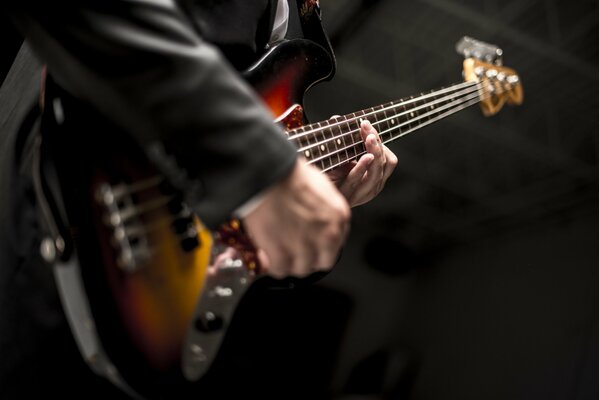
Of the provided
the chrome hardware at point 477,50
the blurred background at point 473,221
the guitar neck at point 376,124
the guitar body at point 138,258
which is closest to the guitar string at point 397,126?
the guitar neck at point 376,124

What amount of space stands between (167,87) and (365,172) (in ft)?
1.74

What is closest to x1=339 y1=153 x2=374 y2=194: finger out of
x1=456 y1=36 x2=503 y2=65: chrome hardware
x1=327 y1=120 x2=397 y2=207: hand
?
x1=327 y1=120 x2=397 y2=207: hand

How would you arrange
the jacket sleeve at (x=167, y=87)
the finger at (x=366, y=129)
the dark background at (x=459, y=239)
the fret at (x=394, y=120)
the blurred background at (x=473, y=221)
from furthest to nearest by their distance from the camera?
the blurred background at (x=473, y=221) → the dark background at (x=459, y=239) → the fret at (x=394, y=120) → the finger at (x=366, y=129) → the jacket sleeve at (x=167, y=87)

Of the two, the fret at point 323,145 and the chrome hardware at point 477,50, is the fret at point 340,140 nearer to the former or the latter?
the fret at point 323,145

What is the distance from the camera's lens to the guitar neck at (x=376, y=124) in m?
0.80

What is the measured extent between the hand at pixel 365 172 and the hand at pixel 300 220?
40 centimetres

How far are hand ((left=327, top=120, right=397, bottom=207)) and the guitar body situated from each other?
348 millimetres

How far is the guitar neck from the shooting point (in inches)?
Answer: 31.4

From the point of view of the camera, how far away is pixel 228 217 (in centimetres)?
49

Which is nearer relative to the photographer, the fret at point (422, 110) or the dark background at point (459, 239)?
the fret at point (422, 110)

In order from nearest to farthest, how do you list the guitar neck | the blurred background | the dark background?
the guitar neck, the dark background, the blurred background

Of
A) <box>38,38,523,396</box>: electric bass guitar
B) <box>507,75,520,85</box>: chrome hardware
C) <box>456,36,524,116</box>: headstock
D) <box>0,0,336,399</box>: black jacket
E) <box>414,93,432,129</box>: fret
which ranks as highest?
<box>0,0,336,399</box>: black jacket

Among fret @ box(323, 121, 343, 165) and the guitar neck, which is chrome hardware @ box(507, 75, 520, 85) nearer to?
the guitar neck

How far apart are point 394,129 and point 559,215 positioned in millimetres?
1214
